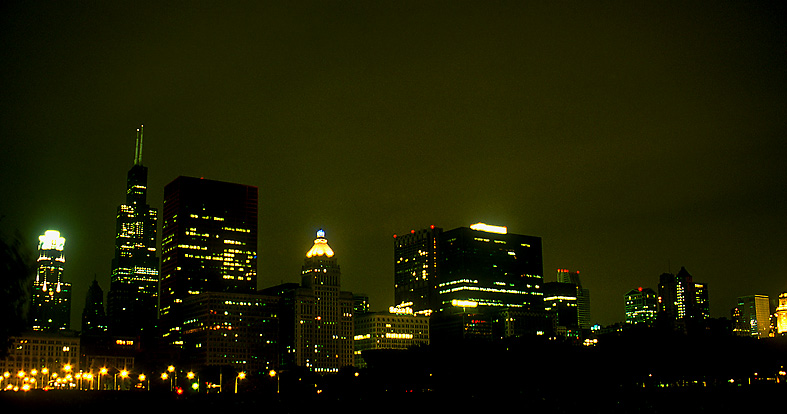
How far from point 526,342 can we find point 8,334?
129 metres

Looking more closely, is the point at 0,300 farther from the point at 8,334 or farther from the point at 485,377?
the point at 485,377

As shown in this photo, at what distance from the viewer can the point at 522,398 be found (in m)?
124

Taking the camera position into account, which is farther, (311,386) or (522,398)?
(311,386)

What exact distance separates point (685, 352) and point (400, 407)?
212 ft

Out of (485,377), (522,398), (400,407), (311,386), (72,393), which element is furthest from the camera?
(311,386)

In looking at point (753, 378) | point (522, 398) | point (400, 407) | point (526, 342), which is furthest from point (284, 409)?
point (753, 378)

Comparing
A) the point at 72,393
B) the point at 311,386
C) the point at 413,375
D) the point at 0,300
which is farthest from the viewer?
the point at 311,386

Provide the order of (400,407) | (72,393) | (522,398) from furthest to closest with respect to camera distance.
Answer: (522,398) → (400,407) → (72,393)

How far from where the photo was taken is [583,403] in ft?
388

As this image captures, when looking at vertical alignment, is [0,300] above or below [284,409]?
above

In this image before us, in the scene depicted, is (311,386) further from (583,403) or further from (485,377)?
(583,403)

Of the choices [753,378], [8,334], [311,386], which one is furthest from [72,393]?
[753,378]

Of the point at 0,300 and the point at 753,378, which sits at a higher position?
the point at 0,300

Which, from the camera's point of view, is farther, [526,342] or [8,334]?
[526,342]
